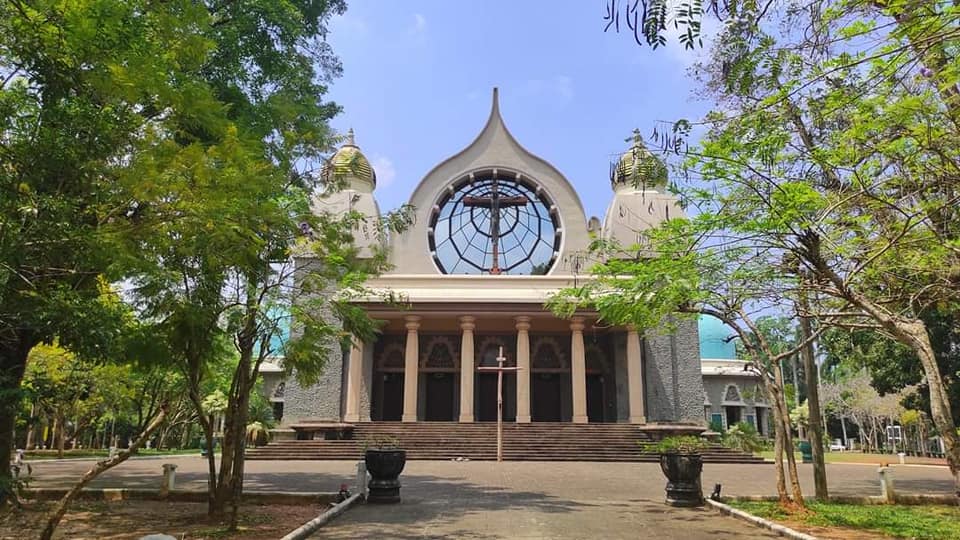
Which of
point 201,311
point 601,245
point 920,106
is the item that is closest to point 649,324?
point 601,245

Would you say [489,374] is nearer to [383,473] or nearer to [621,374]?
[621,374]

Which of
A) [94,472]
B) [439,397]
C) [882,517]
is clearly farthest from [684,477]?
[439,397]

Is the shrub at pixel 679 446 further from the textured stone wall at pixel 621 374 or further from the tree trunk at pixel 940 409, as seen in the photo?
the textured stone wall at pixel 621 374

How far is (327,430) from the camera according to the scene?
23109mm

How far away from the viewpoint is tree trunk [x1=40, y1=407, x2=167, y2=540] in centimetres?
530


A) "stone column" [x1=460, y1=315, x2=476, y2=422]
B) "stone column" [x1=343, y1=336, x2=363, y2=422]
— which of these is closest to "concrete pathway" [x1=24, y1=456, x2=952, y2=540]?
"stone column" [x1=343, y1=336, x2=363, y2=422]

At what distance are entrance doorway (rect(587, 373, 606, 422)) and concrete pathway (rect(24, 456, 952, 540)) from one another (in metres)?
7.91

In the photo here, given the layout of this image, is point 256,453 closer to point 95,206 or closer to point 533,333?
point 533,333

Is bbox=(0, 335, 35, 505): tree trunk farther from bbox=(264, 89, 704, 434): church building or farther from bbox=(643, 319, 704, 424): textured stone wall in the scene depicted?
bbox=(643, 319, 704, 424): textured stone wall

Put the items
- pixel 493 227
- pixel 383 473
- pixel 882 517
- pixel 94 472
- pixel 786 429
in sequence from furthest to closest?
pixel 493 227 < pixel 383 473 < pixel 786 429 < pixel 882 517 < pixel 94 472

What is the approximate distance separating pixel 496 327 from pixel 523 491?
14.4 metres

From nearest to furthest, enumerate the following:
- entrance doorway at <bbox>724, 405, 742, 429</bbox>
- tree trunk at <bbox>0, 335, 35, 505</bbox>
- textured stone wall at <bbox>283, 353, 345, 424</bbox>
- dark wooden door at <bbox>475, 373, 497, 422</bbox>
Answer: tree trunk at <bbox>0, 335, 35, 505</bbox>
textured stone wall at <bbox>283, 353, 345, 424</bbox>
dark wooden door at <bbox>475, 373, 497, 422</bbox>
entrance doorway at <bbox>724, 405, 742, 429</bbox>

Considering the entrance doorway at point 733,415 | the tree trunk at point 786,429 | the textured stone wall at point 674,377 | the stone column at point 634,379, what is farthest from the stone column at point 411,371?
the entrance doorway at point 733,415

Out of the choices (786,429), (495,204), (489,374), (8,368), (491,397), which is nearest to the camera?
(8,368)
